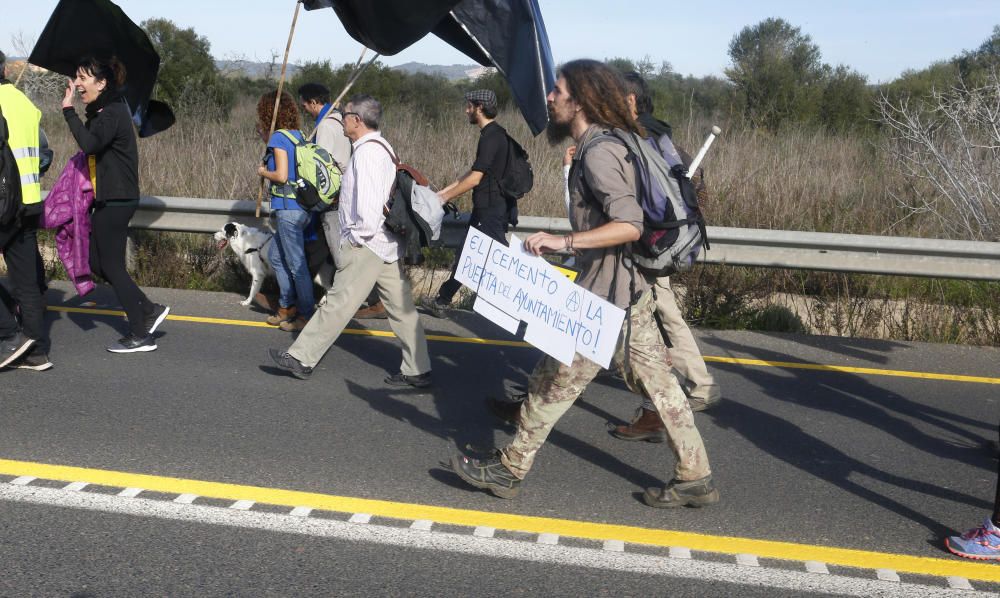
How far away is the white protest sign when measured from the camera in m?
4.41

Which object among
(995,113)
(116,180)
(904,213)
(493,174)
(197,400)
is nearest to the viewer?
(197,400)

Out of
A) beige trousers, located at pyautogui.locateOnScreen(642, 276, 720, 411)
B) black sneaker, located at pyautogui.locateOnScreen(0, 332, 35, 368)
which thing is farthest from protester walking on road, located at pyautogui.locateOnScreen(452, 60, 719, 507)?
black sneaker, located at pyautogui.locateOnScreen(0, 332, 35, 368)

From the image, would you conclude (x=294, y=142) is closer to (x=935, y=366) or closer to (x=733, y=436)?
(x=733, y=436)

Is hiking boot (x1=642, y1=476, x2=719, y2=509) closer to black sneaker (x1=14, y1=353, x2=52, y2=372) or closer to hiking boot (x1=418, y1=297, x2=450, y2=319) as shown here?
black sneaker (x1=14, y1=353, x2=52, y2=372)

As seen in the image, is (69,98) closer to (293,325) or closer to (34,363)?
(34,363)

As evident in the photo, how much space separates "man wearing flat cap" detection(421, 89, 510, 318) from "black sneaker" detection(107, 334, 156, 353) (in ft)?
7.20

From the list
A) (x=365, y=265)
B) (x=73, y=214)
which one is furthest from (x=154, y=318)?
(x=365, y=265)

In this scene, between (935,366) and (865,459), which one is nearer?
(865,459)

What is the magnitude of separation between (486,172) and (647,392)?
12.2 feet

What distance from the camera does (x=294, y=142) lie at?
296 inches

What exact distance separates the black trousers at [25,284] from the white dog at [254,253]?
6.67 ft

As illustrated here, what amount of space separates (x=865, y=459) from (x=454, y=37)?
364 cm

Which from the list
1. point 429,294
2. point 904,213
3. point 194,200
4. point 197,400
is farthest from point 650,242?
point 904,213

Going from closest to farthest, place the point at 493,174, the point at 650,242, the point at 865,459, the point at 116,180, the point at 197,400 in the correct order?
the point at 650,242
the point at 865,459
the point at 197,400
the point at 116,180
the point at 493,174
